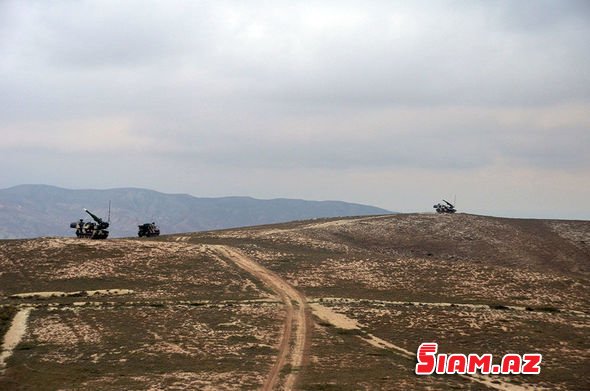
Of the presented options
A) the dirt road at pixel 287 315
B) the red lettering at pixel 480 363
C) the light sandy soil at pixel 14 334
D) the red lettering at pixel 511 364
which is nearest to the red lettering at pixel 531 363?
the red lettering at pixel 511 364

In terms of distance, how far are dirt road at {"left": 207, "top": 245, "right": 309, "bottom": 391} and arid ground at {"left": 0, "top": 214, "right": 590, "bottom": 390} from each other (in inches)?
6.4

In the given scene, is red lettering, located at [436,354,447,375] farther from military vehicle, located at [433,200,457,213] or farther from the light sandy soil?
military vehicle, located at [433,200,457,213]

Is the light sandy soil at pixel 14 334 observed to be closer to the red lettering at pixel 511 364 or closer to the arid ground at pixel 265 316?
the arid ground at pixel 265 316

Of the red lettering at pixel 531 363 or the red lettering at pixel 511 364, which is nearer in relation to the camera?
the red lettering at pixel 531 363

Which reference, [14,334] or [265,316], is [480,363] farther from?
[14,334]

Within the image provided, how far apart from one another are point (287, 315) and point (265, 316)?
6.17 ft

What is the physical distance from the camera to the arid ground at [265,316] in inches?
1121

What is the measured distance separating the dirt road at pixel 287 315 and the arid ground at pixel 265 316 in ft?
0.53

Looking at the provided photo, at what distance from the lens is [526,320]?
42.8 metres

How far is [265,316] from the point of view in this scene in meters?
41.6

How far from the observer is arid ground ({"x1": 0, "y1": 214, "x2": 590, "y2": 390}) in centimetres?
2847

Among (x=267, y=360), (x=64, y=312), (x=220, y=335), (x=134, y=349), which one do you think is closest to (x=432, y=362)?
(x=267, y=360)

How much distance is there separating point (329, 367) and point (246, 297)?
20.0 metres

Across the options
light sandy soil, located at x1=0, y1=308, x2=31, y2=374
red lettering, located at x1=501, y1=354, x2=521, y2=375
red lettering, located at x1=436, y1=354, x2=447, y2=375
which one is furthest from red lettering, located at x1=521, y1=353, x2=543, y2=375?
light sandy soil, located at x1=0, y1=308, x2=31, y2=374
